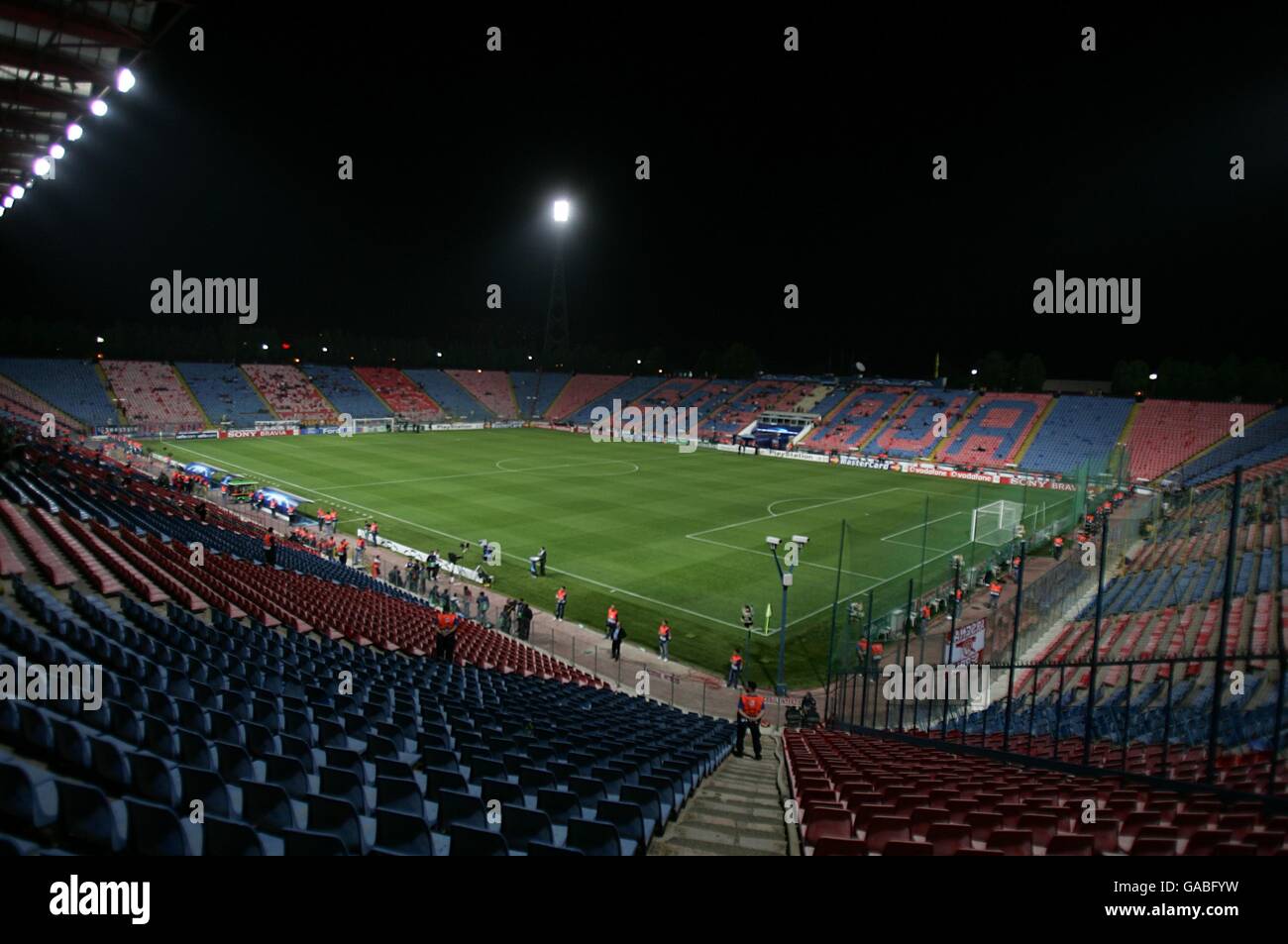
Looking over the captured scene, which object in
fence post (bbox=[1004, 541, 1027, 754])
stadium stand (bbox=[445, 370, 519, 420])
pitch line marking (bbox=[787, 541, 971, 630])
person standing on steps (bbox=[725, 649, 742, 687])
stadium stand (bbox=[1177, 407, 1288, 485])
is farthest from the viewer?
stadium stand (bbox=[445, 370, 519, 420])

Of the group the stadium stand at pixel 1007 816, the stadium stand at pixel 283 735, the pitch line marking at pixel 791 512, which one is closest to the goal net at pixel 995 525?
the pitch line marking at pixel 791 512

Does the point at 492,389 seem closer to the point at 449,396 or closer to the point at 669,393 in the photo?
the point at 449,396

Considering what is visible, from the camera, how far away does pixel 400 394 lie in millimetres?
85938

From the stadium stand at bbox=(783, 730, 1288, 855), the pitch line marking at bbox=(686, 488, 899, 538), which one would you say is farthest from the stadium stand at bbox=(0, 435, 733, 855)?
the pitch line marking at bbox=(686, 488, 899, 538)

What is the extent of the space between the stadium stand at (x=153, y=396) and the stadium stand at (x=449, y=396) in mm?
26164

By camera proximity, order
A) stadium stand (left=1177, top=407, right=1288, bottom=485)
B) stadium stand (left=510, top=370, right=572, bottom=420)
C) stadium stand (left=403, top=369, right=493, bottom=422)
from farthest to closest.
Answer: stadium stand (left=510, top=370, right=572, bottom=420) → stadium stand (left=403, top=369, right=493, bottom=422) → stadium stand (left=1177, top=407, right=1288, bottom=485)

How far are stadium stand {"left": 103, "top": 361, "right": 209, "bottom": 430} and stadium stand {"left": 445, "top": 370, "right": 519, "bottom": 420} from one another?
32.4m

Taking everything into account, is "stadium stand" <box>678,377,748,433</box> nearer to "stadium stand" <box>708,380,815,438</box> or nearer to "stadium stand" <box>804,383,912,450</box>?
"stadium stand" <box>708,380,815,438</box>

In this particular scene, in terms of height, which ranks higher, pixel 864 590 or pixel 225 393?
pixel 225 393

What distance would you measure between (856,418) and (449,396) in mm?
48973

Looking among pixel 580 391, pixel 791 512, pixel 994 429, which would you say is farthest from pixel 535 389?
pixel 791 512

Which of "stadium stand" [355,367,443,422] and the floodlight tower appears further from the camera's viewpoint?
the floodlight tower

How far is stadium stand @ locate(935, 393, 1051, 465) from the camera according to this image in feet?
205

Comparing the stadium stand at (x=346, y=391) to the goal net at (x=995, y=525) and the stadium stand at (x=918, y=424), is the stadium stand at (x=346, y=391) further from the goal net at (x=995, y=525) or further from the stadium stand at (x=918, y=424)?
the goal net at (x=995, y=525)
